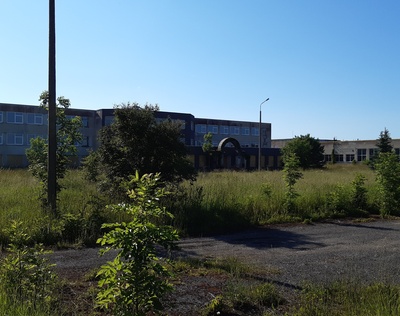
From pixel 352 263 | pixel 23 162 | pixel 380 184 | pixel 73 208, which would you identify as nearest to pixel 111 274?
pixel 352 263

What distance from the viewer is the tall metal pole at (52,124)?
1087 cm

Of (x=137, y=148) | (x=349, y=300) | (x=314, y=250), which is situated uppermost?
(x=137, y=148)

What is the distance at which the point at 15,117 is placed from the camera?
2793 inches

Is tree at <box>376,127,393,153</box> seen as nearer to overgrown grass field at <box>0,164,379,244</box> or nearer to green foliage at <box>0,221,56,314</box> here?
overgrown grass field at <box>0,164,379,244</box>

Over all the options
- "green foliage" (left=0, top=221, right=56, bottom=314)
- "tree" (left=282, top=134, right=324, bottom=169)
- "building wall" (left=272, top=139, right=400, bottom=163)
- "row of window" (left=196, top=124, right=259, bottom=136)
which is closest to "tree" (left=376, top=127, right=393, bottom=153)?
"tree" (left=282, top=134, right=324, bottom=169)

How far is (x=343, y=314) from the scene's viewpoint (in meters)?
4.82

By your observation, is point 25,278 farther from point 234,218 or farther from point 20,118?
point 20,118

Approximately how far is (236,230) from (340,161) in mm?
86428

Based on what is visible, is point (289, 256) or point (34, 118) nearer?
point (289, 256)

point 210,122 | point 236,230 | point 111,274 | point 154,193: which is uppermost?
point 210,122

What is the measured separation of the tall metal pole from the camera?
10.9m

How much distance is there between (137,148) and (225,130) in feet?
272

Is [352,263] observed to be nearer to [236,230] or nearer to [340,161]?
[236,230]

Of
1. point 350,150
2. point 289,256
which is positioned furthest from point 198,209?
point 350,150
